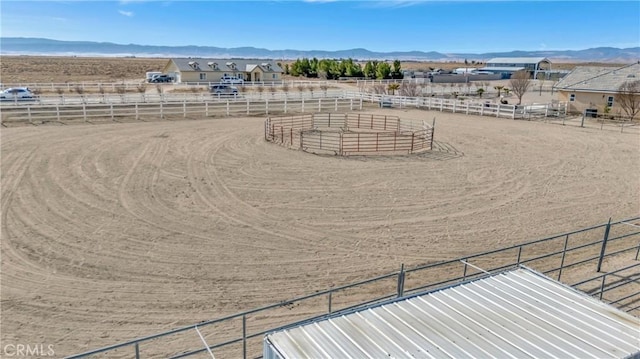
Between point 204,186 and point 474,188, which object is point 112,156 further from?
point 474,188

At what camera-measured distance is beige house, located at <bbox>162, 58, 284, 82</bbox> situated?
57625 millimetres

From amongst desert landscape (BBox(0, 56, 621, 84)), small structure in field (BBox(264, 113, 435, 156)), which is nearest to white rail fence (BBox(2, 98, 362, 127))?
small structure in field (BBox(264, 113, 435, 156))

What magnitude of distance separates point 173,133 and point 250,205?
489 inches

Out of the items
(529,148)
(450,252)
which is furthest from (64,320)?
(529,148)

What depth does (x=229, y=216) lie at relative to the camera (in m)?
11.9

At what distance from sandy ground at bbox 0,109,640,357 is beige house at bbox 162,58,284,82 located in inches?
1469

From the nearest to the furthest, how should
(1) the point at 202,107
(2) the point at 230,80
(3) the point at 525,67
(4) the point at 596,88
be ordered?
(1) the point at 202,107 → (4) the point at 596,88 → (2) the point at 230,80 → (3) the point at 525,67

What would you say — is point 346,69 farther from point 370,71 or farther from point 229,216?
point 229,216

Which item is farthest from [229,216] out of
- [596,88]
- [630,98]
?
[596,88]

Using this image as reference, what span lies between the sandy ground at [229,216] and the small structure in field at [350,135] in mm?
1332

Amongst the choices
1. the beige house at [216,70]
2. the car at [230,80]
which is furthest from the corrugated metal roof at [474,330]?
the beige house at [216,70]

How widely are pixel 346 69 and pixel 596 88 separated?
47.9 m

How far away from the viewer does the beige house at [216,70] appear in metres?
57.6

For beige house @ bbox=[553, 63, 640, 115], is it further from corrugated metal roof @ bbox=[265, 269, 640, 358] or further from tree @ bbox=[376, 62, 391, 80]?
tree @ bbox=[376, 62, 391, 80]
